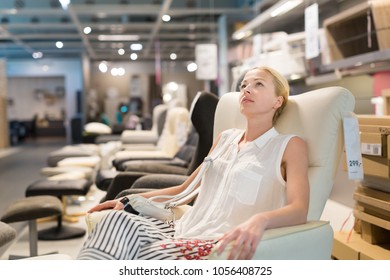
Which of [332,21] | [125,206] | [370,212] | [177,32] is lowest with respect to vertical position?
[370,212]

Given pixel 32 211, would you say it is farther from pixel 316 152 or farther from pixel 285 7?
pixel 285 7

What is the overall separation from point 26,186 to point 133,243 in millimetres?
4351

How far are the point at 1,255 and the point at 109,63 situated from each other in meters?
8.62

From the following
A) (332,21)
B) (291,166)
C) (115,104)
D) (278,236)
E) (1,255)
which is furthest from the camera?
(115,104)

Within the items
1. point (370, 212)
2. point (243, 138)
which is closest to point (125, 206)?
point (243, 138)

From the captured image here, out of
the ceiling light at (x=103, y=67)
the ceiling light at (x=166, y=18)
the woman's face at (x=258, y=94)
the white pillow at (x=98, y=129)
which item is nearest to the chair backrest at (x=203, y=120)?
the woman's face at (x=258, y=94)

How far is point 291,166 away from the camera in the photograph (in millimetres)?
1849

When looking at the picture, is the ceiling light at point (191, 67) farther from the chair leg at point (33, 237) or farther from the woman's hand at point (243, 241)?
the woman's hand at point (243, 241)

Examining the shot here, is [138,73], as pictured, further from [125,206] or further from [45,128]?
[125,206]

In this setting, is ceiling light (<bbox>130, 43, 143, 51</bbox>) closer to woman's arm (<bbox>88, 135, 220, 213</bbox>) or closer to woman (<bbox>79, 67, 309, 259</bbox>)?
woman's arm (<bbox>88, 135, 220, 213</bbox>)

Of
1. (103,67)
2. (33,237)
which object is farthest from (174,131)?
(103,67)

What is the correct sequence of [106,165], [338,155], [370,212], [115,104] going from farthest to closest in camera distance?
[115,104], [106,165], [370,212], [338,155]

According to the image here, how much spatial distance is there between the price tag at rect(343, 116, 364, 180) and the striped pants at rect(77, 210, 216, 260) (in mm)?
500

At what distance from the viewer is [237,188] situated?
1986mm
